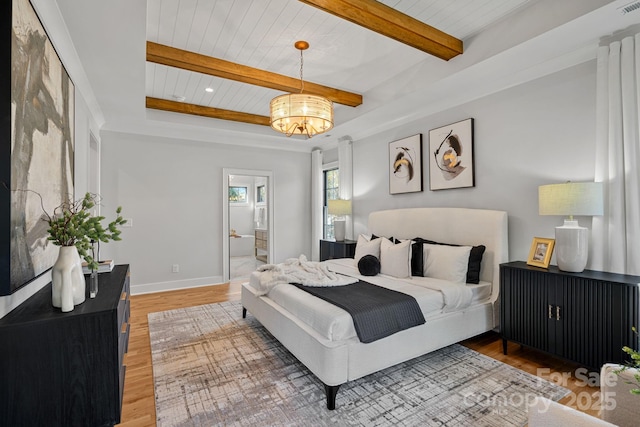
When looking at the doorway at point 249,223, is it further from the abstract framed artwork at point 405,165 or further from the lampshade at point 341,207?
the abstract framed artwork at point 405,165

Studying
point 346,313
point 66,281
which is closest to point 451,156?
point 346,313

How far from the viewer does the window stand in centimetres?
612

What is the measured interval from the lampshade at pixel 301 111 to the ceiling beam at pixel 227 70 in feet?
2.35

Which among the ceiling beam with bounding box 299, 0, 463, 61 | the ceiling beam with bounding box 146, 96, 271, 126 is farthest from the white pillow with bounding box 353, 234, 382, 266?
the ceiling beam with bounding box 146, 96, 271, 126

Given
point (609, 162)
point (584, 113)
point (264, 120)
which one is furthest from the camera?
point (264, 120)

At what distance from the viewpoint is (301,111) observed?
281cm

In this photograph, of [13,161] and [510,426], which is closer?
[13,161]

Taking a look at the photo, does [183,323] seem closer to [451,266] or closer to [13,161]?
[13,161]

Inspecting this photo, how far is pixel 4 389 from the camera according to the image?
52.7 inches

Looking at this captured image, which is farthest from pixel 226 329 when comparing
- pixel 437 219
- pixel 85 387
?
pixel 437 219

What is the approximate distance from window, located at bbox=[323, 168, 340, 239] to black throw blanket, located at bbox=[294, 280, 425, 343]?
11.3 feet

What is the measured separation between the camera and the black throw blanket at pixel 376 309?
2.20 meters

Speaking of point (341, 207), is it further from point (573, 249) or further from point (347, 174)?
point (573, 249)

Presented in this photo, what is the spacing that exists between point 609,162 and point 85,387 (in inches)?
146
